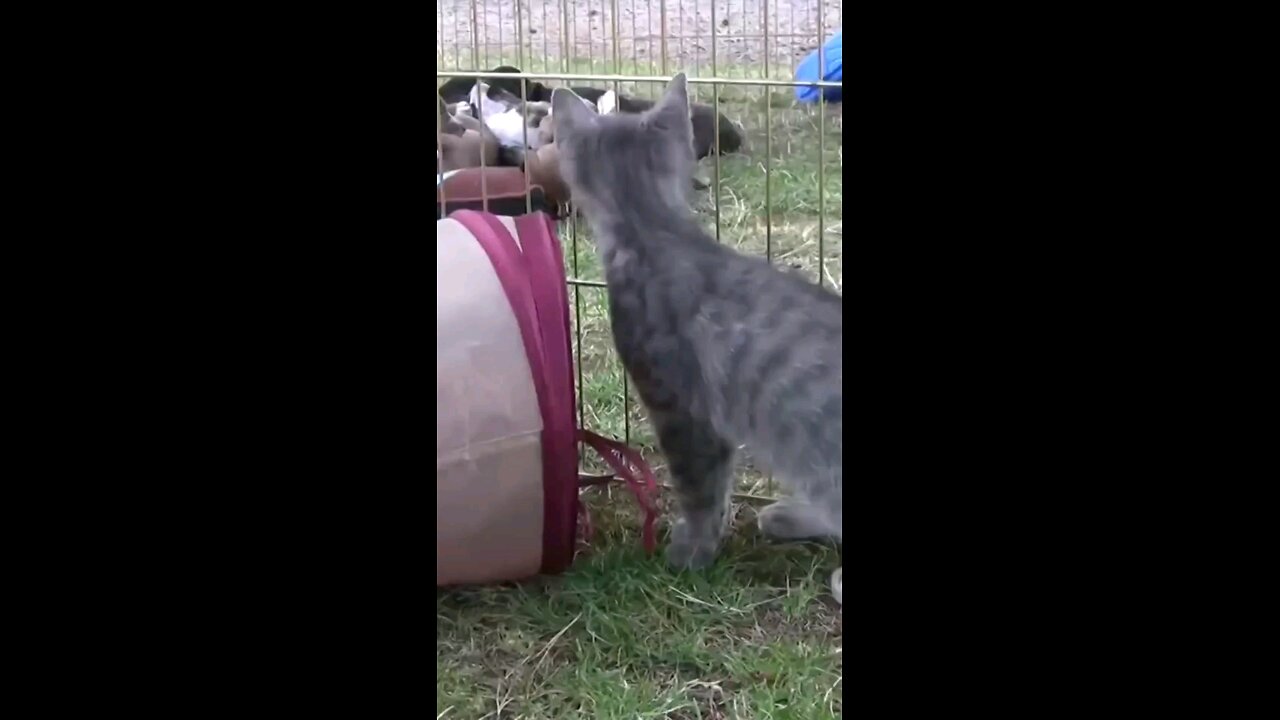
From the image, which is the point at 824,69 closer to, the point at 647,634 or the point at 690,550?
the point at 690,550

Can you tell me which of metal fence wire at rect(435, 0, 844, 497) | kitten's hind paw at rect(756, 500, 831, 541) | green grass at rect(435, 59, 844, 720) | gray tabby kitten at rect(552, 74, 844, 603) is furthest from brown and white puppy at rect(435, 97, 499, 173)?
kitten's hind paw at rect(756, 500, 831, 541)

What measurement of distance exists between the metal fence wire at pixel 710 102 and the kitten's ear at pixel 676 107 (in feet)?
0.23

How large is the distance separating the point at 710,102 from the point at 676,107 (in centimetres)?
149

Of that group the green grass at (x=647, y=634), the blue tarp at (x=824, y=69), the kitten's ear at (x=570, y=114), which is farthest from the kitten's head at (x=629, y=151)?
the blue tarp at (x=824, y=69)

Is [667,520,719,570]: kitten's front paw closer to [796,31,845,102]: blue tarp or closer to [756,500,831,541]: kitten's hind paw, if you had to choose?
[756,500,831,541]: kitten's hind paw

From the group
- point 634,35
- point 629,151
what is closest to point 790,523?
point 629,151

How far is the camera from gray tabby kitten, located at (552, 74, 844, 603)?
1.71 meters

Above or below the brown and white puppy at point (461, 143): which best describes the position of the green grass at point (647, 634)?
below

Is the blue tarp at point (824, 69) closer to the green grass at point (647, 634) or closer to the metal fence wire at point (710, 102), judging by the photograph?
the metal fence wire at point (710, 102)

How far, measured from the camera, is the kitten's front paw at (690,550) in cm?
191
